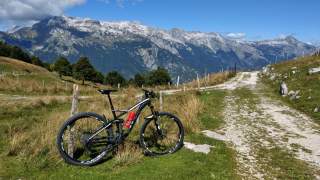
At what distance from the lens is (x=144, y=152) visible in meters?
11.8

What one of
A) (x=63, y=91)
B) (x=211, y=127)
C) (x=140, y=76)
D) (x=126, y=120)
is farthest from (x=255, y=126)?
(x=140, y=76)

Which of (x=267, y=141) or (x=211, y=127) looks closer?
(x=267, y=141)

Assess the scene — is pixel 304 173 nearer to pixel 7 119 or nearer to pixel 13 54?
pixel 7 119

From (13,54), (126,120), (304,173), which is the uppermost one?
(13,54)

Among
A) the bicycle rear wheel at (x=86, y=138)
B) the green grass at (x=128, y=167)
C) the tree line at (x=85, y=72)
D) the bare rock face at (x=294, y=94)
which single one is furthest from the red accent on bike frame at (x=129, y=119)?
the tree line at (x=85, y=72)

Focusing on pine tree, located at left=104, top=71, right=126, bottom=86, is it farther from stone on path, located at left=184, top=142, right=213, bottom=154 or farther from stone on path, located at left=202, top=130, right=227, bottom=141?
stone on path, located at left=184, top=142, right=213, bottom=154

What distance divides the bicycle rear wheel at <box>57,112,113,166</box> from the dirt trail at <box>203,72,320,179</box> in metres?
3.83

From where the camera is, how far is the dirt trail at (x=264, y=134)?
12.2m

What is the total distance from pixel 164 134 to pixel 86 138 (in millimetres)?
2729

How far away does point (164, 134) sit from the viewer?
494 inches

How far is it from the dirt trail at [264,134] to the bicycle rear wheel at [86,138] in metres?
3.83

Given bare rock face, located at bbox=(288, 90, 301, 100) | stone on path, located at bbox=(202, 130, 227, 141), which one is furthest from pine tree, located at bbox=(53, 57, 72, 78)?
stone on path, located at bbox=(202, 130, 227, 141)

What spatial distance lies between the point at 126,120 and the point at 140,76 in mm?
136400

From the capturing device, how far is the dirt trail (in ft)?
40.1
